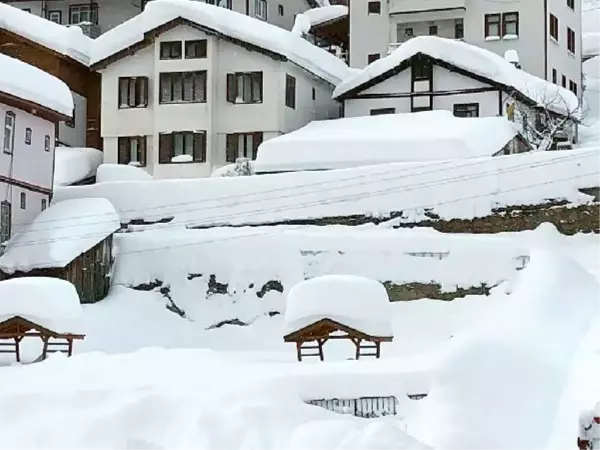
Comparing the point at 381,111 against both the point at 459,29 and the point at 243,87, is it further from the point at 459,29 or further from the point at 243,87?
the point at 459,29

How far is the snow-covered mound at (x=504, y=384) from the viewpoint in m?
12.8

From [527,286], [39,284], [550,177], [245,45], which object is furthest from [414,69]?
[39,284]

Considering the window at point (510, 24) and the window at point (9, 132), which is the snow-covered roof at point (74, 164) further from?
the window at point (510, 24)

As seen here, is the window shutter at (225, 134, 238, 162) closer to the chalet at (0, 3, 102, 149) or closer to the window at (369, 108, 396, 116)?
the window at (369, 108, 396, 116)

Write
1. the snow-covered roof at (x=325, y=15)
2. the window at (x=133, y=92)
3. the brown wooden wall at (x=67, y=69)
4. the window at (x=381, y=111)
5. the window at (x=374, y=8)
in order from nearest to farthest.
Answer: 1. the window at (x=133, y=92)
2. the window at (x=381, y=111)
3. the brown wooden wall at (x=67, y=69)
4. the window at (x=374, y=8)
5. the snow-covered roof at (x=325, y=15)

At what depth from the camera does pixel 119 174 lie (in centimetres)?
3722

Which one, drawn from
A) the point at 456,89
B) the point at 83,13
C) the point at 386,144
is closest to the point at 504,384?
the point at 386,144

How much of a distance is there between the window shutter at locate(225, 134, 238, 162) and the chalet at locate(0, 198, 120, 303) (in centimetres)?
1026

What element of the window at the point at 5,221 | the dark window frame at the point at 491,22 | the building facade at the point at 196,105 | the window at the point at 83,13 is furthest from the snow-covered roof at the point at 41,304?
the window at the point at 83,13

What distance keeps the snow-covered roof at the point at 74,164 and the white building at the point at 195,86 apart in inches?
28.7

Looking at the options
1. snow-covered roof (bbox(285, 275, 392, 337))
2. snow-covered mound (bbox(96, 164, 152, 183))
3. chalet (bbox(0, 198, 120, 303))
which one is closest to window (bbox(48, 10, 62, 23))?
snow-covered mound (bbox(96, 164, 152, 183))

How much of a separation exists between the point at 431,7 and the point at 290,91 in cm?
872

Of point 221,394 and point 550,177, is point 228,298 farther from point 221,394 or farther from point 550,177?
point 221,394

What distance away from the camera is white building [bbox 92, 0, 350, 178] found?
3953 cm
